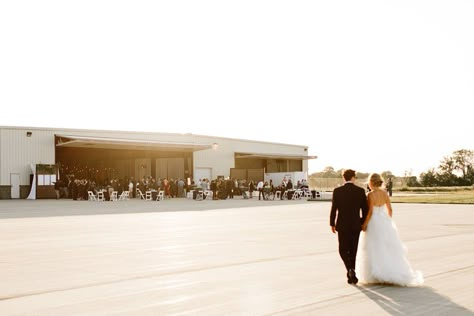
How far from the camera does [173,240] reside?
49.5 feet

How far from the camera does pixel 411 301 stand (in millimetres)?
7414

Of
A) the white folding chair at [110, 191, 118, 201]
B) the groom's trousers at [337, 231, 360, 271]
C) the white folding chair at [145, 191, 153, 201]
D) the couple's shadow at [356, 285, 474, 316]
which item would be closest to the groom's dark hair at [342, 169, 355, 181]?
the groom's trousers at [337, 231, 360, 271]

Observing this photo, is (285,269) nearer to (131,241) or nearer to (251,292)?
(251,292)

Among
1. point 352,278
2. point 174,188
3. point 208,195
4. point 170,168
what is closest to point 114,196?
point 174,188

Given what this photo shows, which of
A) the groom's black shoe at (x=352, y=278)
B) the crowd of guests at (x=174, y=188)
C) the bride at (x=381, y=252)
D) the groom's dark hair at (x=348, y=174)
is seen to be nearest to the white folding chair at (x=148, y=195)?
the crowd of guests at (x=174, y=188)

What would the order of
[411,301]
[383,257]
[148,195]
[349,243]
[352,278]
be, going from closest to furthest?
[411,301]
[383,257]
[352,278]
[349,243]
[148,195]

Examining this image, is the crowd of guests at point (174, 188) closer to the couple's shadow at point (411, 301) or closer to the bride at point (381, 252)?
the bride at point (381, 252)

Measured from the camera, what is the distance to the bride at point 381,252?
8461mm

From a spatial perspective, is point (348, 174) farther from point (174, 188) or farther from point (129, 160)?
point (129, 160)

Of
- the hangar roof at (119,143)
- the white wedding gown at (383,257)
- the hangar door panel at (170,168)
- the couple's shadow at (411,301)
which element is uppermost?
the hangar roof at (119,143)

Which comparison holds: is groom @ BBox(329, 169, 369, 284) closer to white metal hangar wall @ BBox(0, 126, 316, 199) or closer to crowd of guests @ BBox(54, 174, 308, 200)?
crowd of guests @ BBox(54, 174, 308, 200)

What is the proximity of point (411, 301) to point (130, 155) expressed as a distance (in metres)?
51.1

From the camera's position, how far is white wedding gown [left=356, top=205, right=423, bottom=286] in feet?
27.7

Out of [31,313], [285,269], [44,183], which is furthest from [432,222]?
[44,183]
